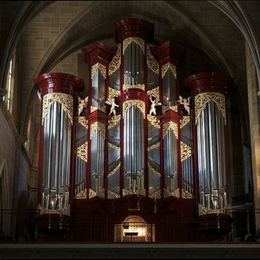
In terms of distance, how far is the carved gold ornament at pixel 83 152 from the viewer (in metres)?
22.7

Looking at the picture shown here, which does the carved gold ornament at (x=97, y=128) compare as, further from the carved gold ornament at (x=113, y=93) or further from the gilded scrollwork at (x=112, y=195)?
the gilded scrollwork at (x=112, y=195)

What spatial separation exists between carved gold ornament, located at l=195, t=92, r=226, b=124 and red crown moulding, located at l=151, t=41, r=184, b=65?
2.01m

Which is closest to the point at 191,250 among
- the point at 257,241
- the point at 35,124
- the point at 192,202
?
the point at 257,241

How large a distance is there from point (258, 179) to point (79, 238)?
5.88m

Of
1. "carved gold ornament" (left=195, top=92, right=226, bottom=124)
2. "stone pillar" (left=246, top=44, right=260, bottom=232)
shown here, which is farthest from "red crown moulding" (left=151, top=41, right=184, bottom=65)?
"stone pillar" (left=246, top=44, right=260, bottom=232)

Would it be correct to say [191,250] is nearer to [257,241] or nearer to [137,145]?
[257,241]

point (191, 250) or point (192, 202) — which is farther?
point (192, 202)

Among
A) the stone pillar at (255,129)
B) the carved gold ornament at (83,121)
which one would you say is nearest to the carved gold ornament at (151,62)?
the carved gold ornament at (83,121)

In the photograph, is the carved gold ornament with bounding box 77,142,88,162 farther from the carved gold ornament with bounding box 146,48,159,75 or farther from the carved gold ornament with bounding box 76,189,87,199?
the carved gold ornament with bounding box 146,48,159,75

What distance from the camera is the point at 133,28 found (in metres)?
24.8

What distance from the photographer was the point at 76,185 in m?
22.2

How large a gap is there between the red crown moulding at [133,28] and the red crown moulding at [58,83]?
8.67 ft

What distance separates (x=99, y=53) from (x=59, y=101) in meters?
2.51

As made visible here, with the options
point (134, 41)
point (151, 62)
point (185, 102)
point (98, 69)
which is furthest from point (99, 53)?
point (185, 102)
